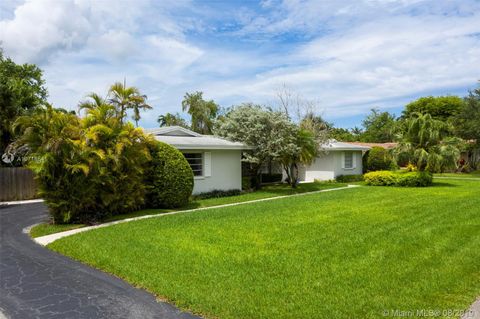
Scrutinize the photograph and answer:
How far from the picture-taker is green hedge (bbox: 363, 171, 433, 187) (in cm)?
2039

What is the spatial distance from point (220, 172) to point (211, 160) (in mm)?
852

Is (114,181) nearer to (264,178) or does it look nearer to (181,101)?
(264,178)

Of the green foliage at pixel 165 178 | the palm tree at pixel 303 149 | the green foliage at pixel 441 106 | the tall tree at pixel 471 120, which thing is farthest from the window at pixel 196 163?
the green foliage at pixel 441 106

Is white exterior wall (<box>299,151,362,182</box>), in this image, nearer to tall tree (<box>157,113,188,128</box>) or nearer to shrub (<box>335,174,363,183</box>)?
shrub (<box>335,174,363,183</box>)

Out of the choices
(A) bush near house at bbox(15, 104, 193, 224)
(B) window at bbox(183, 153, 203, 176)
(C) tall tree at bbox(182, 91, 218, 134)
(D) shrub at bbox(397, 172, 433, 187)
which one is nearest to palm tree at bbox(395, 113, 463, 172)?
(D) shrub at bbox(397, 172, 433, 187)

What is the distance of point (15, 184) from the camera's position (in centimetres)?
1731

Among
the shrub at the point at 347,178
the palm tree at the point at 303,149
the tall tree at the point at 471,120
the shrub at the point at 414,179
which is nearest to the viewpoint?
the palm tree at the point at 303,149

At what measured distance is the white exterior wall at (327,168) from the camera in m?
25.9

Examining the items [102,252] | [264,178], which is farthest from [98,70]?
[264,178]

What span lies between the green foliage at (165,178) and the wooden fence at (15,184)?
7.90 m

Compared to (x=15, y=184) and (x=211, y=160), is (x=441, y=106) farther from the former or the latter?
(x=15, y=184)

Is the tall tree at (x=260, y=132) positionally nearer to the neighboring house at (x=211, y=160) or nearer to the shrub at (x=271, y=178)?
the neighboring house at (x=211, y=160)

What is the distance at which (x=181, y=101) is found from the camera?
41.8 meters

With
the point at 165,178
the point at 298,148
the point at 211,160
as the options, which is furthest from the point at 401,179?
the point at 165,178
